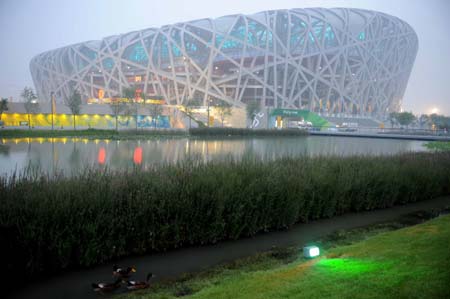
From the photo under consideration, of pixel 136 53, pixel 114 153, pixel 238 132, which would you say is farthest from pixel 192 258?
pixel 136 53

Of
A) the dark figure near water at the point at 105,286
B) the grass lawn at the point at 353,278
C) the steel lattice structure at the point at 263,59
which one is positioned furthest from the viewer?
the steel lattice structure at the point at 263,59

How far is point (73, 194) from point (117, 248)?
1064mm

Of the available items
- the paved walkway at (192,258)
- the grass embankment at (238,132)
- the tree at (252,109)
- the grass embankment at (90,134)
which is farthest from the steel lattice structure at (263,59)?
the paved walkway at (192,258)

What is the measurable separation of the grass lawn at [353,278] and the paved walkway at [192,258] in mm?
548

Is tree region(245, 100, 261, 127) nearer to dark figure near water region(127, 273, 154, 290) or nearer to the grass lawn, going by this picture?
the grass lawn

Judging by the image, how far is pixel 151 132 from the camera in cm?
3853

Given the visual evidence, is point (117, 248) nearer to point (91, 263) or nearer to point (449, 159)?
point (91, 263)

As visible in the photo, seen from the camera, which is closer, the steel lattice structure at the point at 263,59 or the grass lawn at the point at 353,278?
the grass lawn at the point at 353,278

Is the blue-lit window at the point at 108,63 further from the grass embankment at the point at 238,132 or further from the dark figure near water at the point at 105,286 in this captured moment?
the dark figure near water at the point at 105,286

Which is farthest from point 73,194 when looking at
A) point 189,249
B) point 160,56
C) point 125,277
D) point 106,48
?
point 106,48

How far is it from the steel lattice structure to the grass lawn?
200 feet

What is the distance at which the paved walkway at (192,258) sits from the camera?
445cm

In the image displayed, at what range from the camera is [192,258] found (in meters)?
5.67

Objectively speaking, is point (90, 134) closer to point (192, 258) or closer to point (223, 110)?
point (223, 110)
